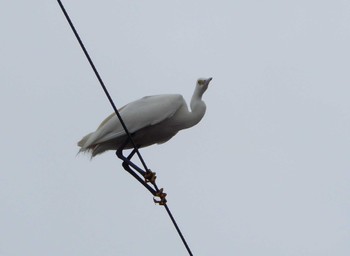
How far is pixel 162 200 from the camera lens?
12234 mm

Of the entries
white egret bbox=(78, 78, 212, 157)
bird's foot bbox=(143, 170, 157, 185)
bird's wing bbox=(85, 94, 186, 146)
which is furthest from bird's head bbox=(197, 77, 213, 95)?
bird's foot bbox=(143, 170, 157, 185)

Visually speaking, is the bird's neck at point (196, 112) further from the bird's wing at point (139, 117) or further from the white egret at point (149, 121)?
the bird's wing at point (139, 117)

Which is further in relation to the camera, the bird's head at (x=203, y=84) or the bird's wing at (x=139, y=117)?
the bird's head at (x=203, y=84)

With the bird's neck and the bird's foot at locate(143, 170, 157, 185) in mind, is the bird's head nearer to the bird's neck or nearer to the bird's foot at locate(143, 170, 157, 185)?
the bird's neck

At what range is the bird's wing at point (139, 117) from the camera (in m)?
12.8

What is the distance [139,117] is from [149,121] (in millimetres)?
150

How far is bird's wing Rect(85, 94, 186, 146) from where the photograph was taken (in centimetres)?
1277

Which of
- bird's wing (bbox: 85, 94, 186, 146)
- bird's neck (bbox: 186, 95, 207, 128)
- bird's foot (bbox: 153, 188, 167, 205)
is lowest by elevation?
bird's foot (bbox: 153, 188, 167, 205)

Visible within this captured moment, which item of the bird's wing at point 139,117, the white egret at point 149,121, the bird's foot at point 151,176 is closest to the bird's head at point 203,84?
the white egret at point 149,121

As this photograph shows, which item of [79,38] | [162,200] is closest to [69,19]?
[79,38]

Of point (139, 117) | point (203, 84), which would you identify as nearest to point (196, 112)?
point (203, 84)

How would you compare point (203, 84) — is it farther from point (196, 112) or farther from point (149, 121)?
point (149, 121)

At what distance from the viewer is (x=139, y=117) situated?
1288cm

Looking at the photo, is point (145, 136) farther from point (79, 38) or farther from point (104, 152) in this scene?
point (79, 38)
